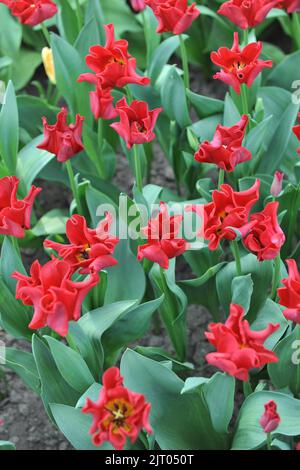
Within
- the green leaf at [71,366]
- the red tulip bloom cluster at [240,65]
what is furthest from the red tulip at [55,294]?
the red tulip bloom cluster at [240,65]

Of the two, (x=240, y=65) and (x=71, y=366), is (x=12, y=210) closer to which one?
(x=71, y=366)

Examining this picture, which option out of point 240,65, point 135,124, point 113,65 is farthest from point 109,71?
point 240,65

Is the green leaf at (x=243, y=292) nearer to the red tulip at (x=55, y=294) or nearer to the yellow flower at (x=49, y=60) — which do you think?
the red tulip at (x=55, y=294)

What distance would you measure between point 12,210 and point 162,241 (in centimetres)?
30

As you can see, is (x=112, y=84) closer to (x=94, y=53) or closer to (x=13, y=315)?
(x=94, y=53)

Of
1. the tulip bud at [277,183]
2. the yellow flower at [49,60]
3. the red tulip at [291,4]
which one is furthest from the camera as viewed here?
the yellow flower at [49,60]

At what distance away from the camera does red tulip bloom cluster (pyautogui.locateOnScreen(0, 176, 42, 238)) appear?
1.62 meters

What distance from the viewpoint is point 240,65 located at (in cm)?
182

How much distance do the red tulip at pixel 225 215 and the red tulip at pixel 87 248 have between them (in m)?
0.17

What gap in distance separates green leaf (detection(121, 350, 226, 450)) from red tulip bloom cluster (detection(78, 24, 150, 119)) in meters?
0.57

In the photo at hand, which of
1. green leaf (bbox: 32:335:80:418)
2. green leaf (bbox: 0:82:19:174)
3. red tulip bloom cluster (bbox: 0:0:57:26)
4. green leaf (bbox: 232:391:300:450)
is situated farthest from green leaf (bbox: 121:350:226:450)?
red tulip bloom cluster (bbox: 0:0:57:26)

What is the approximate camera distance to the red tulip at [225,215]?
1528mm
